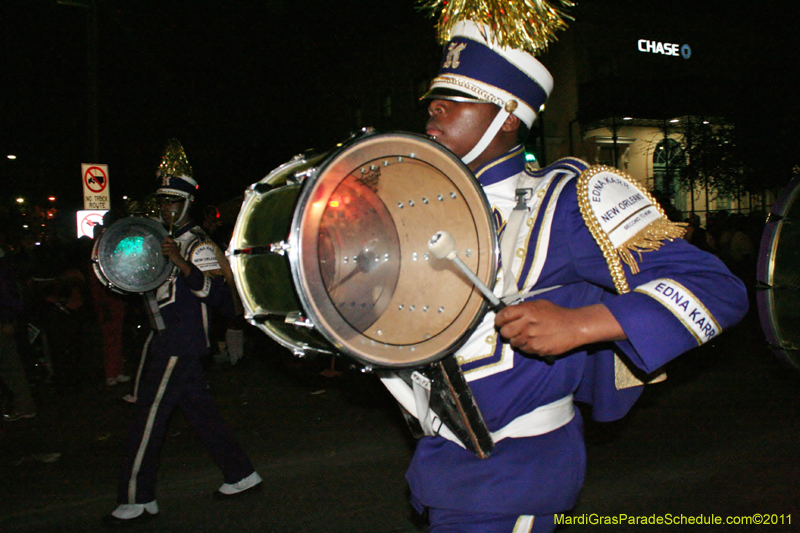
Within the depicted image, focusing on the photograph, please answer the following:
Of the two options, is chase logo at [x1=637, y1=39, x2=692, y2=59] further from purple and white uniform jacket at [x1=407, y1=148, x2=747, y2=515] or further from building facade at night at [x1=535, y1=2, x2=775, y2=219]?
purple and white uniform jacket at [x1=407, y1=148, x2=747, y2=515]

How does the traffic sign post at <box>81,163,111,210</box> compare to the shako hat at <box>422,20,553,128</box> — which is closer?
the shako hat at <box>422,20,553,128</box>

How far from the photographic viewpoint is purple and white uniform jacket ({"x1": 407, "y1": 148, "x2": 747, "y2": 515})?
5.68 feet

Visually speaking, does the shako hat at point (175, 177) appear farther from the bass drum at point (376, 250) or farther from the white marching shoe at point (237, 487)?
the bass drum at point (376, 250)

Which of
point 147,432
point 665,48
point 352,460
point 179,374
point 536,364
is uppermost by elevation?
point 665,48

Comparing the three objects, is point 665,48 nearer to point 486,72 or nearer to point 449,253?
point 486,72

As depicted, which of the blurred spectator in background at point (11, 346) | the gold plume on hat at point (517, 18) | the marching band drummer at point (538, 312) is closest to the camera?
the marching band drummer at point (538, 312)

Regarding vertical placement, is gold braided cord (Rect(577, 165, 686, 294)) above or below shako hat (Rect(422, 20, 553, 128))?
below

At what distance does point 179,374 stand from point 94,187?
8486 millimetres

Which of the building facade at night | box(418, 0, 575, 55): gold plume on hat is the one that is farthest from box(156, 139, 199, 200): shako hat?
the building facade at night

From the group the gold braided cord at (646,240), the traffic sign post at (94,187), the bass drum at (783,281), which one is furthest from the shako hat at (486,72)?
the traffic sign post at (94,187)

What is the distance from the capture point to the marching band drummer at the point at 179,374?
409 cm

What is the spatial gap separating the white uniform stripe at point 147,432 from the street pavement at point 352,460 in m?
0.31

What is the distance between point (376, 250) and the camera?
5.72 ft

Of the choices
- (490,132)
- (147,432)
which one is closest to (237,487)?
(147,432)
